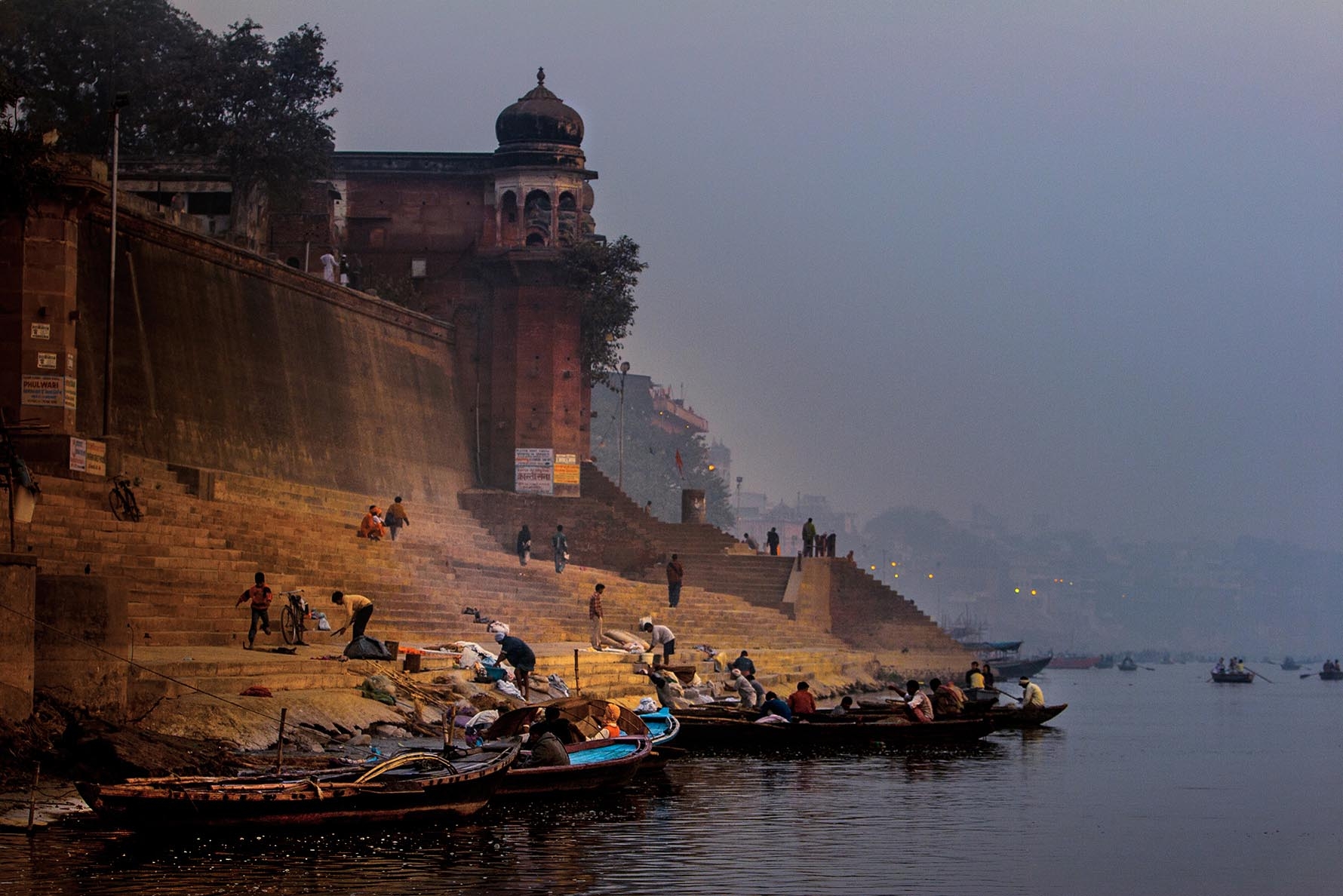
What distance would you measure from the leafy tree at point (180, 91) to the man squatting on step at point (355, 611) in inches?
736

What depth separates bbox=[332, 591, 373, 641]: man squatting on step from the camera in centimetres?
2406

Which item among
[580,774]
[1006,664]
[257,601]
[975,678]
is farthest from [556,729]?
[1006,664]

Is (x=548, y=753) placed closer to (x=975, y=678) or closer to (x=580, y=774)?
(x=580, y=774)

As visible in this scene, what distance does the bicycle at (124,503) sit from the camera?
26031 mm

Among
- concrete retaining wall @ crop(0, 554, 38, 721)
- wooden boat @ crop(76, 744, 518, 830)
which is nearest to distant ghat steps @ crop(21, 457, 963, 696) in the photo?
concrete retaining wall @ crop(0, 554, 38, 721)

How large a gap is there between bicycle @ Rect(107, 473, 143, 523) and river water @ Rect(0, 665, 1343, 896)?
857 cm

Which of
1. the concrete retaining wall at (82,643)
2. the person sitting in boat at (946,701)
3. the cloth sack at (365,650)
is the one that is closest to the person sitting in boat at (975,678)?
the person sitting in boat at (946,701)

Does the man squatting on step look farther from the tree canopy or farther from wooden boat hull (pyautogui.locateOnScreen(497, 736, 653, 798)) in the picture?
the tree canopy

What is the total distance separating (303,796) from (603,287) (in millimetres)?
31833

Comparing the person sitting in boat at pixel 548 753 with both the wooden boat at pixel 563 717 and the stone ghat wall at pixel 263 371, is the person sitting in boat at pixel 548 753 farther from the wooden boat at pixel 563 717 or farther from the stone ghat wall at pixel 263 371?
the stone ghat wall at pixel 263 371

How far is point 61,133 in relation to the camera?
42.8 meters

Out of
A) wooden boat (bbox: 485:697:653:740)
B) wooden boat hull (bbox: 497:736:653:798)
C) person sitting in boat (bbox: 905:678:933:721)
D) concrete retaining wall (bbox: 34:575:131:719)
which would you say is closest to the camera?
concrete retaining wall (bbox: 34:575:131:719)

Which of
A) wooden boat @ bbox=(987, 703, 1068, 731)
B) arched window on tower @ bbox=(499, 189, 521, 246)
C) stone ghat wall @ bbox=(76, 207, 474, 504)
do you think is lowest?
wooden boat @ bbox=(987, 703, 1068, 731)

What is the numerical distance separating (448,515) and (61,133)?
12.5 meters
